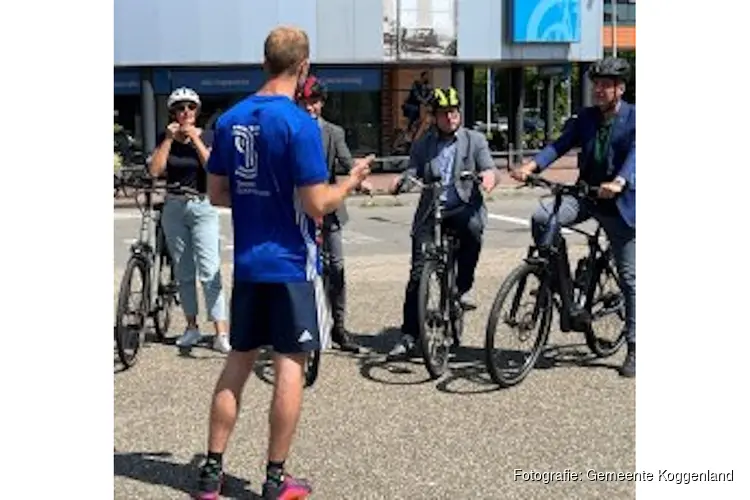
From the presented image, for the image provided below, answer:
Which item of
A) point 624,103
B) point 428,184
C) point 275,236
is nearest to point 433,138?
point 428,184

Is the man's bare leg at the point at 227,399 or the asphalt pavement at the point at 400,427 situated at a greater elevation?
the man's bare leg at the point at 227,399

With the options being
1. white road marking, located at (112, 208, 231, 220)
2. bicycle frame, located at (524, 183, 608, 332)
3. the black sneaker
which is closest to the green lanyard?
bicycle frame, located at (524, 183, 608, 332)

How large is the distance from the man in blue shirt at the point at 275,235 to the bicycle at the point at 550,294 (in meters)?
1.92

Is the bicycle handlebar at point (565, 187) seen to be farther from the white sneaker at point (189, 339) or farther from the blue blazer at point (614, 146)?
the white sneaker at point (189, 339)

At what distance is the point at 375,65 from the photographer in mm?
30953

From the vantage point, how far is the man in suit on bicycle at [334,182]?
6801 mm

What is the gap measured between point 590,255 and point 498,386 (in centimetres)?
116

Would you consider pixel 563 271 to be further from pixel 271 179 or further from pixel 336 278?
pixel 271 179

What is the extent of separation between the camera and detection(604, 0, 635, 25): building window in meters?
50.8

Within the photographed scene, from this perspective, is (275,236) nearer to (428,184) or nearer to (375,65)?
(428,184)

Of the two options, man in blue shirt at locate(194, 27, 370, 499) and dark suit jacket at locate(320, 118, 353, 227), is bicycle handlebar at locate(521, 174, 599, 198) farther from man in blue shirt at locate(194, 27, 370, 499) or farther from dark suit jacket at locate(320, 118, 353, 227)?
man in blue shirt at locate(194, 27, 370, 499)

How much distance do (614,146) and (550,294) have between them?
37.0 inches

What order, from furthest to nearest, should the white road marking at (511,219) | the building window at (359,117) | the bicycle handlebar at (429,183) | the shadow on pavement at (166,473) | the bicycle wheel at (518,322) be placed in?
the building window at (359,117)
the white road marking at (511,219)
the bicycle handlebar at (429,183)
the bicycle wheel at (518,322)
the shadow on pavement at (166,473)

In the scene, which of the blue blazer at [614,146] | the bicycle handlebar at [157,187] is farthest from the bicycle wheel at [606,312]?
the bicycle handlebar at [157,187]
